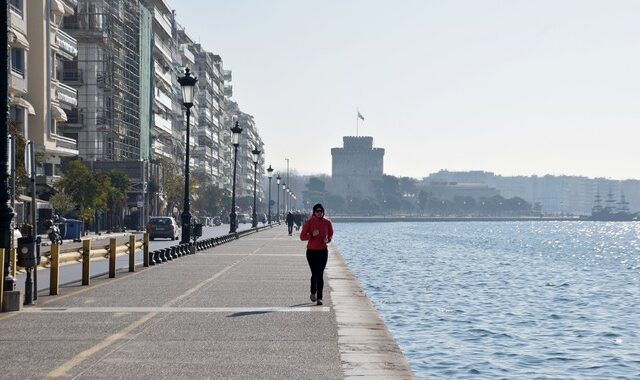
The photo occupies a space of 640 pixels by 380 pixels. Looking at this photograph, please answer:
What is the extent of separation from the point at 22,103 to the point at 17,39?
379 cm

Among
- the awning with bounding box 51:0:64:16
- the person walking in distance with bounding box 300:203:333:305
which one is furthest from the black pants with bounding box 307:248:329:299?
the awning with bounding box 51:0:64:16

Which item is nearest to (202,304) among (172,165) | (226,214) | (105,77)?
(105,77)

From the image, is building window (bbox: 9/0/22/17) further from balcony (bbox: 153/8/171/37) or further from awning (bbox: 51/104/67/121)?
balcony (bbox: 153/8/171/37)

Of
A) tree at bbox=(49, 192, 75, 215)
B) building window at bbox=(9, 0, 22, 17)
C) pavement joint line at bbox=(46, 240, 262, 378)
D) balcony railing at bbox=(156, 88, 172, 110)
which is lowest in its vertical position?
pavement joint line at bbox=(46, 240, 262, 378)

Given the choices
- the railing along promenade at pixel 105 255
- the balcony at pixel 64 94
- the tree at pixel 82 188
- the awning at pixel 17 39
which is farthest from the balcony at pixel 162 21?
the railing along promenade at pixel 105 255

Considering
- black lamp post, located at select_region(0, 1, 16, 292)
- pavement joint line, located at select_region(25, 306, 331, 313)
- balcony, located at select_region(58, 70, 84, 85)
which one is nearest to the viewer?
black lamp post, located at select_region(0, 1, 16, 292)

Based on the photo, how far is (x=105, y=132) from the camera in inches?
3583

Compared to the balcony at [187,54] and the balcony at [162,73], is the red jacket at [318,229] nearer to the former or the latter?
the balcony at [162,73]

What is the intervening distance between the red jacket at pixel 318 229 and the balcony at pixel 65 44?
180ft

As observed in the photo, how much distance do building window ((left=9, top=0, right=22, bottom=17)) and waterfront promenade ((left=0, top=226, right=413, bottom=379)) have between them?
38.9 metres

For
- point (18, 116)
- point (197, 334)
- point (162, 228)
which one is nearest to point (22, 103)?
point (18, 116)

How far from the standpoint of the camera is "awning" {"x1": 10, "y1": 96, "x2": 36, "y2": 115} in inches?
2383

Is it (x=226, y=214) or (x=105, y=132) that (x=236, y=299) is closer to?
(x=105, y=132)

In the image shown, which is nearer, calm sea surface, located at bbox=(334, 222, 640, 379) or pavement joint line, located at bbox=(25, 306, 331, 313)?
calm sea surface, located at bbox=(334, 222, 640, 379)
